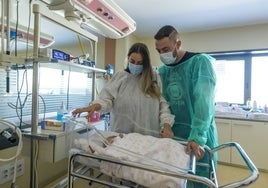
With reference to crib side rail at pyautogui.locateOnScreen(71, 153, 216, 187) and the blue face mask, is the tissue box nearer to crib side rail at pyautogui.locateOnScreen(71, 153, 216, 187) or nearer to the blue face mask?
crib side rail at pyautogui.locateOnScreen(71, 153, 216, 187)

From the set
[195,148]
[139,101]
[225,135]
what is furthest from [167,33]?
[225,135]

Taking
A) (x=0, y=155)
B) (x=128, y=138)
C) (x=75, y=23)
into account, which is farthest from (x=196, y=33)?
(x=0, y=155)

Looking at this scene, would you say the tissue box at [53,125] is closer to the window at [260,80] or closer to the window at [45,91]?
the window at [45,91]

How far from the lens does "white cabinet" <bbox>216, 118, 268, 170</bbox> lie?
2847 mm

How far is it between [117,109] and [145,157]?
20.4 inches

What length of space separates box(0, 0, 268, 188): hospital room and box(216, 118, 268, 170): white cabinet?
0.02 m

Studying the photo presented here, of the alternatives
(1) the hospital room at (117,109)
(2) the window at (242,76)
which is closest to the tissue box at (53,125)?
(1) the hospital room at (117,109)

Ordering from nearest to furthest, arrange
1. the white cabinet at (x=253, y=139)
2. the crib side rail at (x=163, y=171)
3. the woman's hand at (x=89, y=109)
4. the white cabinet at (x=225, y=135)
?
the crib side rail at (x=163, y=171)
the woman's hand at (x=89, y=109)
the white cabinet at (x=253, y=139)
the white cabinet at (x=225, y=135)

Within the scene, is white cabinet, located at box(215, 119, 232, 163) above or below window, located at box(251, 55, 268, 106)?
below

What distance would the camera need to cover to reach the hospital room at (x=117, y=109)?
0.85 metres

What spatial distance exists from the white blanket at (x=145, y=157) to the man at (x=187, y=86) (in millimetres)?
235

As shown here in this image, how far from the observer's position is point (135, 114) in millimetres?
1262

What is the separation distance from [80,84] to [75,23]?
2.90ft

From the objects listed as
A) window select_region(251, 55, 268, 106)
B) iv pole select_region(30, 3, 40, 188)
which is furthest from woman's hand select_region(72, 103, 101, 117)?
window select_region(251, 55, 268, 106)
